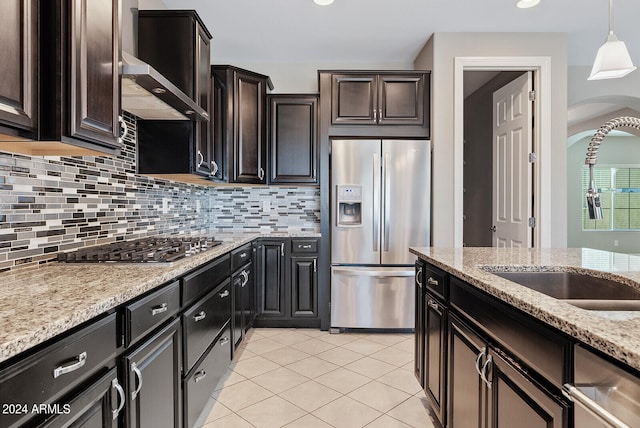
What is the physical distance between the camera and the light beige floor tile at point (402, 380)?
2.33 m

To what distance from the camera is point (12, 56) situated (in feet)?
3.30

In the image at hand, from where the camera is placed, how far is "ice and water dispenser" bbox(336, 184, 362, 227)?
3.33m

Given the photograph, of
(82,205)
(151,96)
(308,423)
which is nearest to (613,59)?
(151,96)

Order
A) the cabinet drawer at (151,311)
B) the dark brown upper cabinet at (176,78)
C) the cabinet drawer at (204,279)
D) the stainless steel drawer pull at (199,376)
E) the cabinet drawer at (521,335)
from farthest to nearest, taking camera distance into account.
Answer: the dark brown upper cabinet at (176,78) → the stainless steel drawer pull at (199,376) → the cabinet drawer at (204,279) → the cabinet drawer at (151,311) → the cabinet drawer at (521,335)

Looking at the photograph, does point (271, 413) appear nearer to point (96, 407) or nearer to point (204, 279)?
point (204, 279)

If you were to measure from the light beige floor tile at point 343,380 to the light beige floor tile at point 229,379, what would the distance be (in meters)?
0.52

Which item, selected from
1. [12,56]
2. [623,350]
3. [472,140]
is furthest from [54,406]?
[472,140]

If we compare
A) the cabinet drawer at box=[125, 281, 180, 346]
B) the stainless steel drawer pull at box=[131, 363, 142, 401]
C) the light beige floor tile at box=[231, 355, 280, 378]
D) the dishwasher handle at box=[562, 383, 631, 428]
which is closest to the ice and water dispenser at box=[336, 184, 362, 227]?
the light beige floor tile at box=[231, 355, 280, 378]

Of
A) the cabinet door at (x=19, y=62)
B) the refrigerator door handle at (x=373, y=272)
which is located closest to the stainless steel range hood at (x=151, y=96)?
the cabinet door at (x=19, y=62)

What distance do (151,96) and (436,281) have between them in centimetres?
171

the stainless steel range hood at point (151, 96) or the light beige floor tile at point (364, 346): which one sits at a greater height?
the stainless steel range hood at point (151, 96)

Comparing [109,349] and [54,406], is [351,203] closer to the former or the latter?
[109,349]

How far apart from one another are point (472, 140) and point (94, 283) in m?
4.93

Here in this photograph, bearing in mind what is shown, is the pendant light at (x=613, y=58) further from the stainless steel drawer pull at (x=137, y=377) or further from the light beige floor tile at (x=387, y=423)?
the stainless steel drawer pull at (x=137, y=377)
